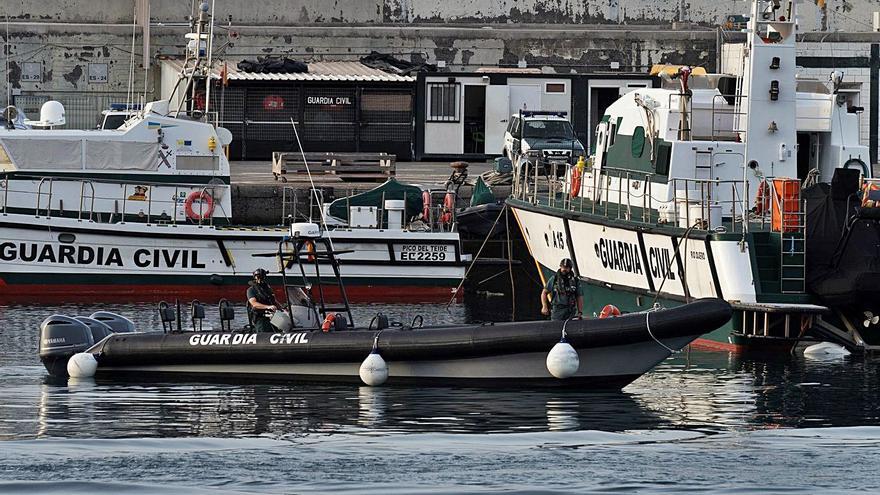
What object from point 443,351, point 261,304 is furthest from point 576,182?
point 443,351

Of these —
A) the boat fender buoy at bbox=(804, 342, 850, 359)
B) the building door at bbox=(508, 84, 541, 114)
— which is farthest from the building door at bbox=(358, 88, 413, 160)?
the boat fender buoy at bbox=(804, 342, 850, 359)

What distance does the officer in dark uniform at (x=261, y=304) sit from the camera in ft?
66.0

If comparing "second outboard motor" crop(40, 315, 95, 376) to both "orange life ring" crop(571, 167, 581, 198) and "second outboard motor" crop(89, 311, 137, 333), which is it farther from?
"orange life ring" crop(571, 167, 581, 198)

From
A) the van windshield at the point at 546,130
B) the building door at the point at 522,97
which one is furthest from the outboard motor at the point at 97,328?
the building door at the point at 522,97

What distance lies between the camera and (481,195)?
33.0 meters

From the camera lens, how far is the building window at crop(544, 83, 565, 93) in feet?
142

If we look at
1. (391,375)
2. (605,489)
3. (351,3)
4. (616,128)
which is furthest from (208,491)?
(351,3)

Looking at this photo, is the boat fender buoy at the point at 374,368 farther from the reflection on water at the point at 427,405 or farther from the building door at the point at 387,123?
the building door at the point at 387,123

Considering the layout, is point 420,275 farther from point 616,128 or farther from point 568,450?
point 568,450

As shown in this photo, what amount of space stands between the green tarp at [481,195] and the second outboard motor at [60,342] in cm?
1319

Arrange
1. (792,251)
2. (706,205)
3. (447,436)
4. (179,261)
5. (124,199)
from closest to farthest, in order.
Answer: (447,436), (792,251), (706,205), (179,261), (124,199)

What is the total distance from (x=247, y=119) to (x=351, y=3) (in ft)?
25.7

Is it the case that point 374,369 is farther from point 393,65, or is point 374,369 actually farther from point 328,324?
point 393,65

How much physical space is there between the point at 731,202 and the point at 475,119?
20150 millimetres
